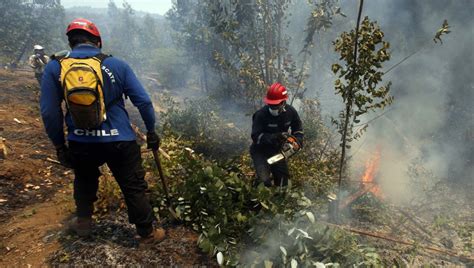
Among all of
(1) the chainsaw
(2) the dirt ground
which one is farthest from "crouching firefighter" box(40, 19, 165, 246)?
(1) the chainsaw

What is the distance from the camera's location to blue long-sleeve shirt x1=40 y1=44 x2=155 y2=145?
9.52 feet

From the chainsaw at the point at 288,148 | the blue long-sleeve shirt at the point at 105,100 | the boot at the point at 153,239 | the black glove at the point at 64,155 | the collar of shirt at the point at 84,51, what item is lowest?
the boot at the point at 153,239

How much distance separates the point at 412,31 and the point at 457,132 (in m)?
6.02

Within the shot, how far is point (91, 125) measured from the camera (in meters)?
2.86

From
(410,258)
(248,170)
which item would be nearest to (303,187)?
(248,170)

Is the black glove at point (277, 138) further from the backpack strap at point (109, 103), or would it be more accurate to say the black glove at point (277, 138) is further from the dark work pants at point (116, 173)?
the backpack strap at point (109, 103)

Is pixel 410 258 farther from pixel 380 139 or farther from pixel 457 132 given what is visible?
pixel 380 139

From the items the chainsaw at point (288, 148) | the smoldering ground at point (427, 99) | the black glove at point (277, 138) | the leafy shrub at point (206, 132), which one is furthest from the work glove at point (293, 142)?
the smoldering ground at point (427, 99)

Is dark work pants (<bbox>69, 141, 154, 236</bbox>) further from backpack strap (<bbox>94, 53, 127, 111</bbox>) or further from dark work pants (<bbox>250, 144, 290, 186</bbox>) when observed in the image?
dark work pants (<bbox>250, 144, 290, 186</bbox>)

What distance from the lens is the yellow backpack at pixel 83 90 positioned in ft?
8.94

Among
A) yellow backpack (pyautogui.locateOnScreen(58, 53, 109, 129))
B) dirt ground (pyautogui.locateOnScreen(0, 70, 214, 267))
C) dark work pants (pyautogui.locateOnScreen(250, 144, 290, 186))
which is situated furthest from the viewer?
dark work pants (pyautogui.locateOnScreen(250, 144, 290, 186))

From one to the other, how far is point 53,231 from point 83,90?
6.49ft

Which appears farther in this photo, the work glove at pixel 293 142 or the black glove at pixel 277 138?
the black glove at pixel 277 138

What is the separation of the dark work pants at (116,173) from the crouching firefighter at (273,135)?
2.15 metres
